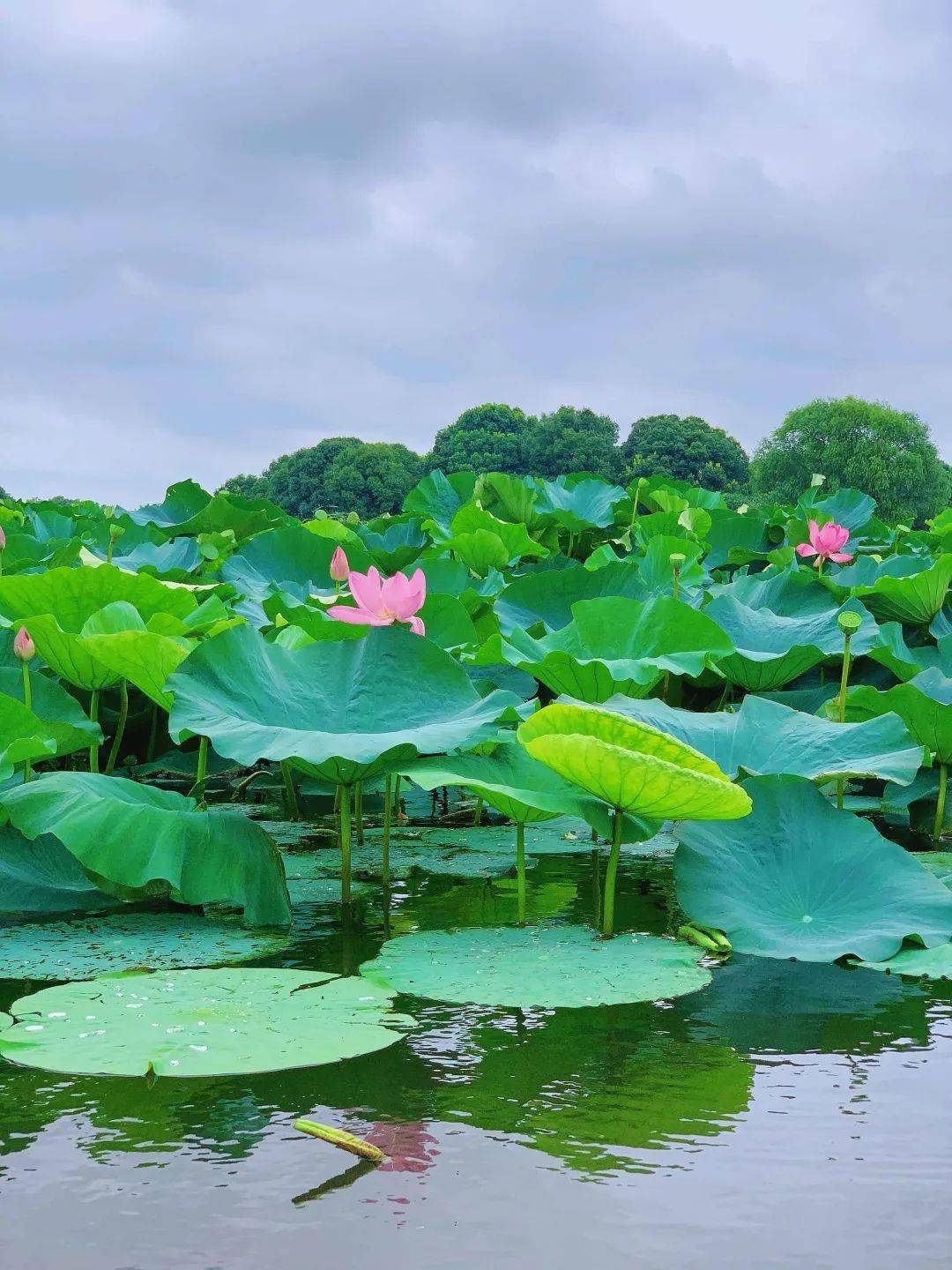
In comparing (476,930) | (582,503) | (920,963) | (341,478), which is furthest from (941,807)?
(341,478)

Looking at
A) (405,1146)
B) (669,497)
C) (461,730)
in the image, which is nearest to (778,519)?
(669,497)

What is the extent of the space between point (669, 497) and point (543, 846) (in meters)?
3.14

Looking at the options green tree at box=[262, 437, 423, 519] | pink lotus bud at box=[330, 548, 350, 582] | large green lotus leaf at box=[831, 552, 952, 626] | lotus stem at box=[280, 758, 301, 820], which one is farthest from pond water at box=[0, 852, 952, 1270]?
green tree at box=[262, 437, 423, 519]

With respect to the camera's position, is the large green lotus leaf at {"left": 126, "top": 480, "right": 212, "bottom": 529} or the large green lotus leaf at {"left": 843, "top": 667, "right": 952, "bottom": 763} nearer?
the large green lotus leaf at {"left": 843, "top": 667, "right": 952, "bottom": 763}

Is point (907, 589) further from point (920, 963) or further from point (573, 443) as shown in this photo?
point (573, 443)

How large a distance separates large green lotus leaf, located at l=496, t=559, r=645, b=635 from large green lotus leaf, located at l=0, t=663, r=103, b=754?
1.30 m

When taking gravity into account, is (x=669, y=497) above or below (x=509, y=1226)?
above

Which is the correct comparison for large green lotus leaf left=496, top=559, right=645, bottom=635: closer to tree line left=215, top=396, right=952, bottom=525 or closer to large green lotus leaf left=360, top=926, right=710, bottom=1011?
large green lotus leaf left=360, top=926, right=710, bottom=1011

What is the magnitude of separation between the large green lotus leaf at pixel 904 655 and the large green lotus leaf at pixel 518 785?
1.33 m

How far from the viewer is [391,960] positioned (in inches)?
73.5

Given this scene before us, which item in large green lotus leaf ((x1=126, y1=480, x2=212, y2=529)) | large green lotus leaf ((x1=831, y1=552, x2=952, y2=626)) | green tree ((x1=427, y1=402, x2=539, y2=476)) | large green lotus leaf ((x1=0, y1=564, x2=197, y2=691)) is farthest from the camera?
green tree ((x1=427, y1=402, x2=539, y2=476))

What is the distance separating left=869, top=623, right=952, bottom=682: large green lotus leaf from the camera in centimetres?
314

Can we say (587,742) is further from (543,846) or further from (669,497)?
(669,497)

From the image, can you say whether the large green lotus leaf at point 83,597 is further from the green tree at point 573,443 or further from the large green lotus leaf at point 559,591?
the green tree at point 573,443
